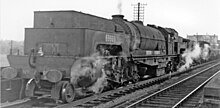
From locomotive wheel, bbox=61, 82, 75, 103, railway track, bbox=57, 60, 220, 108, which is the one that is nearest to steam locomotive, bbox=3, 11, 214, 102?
locomotive wheel, bbox=61, 82, 75, 103

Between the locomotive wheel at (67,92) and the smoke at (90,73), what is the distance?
0.20 metres

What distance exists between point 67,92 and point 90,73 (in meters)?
1.12

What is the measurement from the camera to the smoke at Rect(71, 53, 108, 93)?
24.9 feet

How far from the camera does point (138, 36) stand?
12234 mm

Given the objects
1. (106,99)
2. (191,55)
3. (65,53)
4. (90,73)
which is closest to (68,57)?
(65,53)

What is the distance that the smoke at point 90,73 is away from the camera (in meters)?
7.59

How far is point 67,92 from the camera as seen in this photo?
7.42 m

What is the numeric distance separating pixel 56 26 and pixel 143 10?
2623 cm

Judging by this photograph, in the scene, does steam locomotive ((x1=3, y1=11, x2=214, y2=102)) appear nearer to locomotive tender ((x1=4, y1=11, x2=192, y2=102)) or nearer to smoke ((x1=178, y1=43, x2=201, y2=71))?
locomotive tender ((x1=4, y1=11, x2=192, y2=102))

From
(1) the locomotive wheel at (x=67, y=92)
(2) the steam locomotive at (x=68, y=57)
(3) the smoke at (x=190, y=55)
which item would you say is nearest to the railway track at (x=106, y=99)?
(1) the locomotive wheel at (x=67, y=92)

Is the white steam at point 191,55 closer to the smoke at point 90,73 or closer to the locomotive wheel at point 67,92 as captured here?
the smoke at point 90,73

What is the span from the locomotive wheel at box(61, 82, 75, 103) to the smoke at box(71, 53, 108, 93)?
0.20m

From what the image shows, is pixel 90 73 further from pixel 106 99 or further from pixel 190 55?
pixel 190 55

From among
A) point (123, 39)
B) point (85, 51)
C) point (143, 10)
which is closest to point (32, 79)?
point (85, 51)
